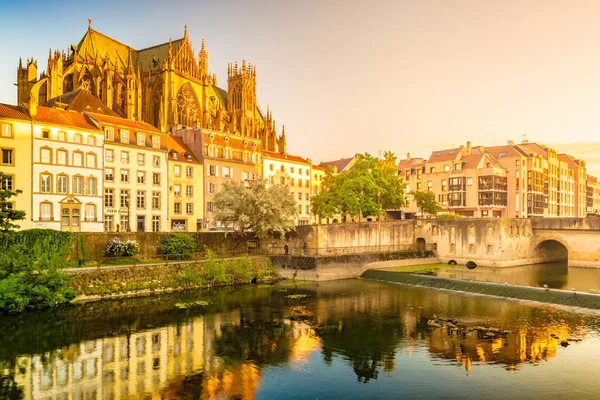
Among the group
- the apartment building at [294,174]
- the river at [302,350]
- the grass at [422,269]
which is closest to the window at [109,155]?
the river at [302,350]

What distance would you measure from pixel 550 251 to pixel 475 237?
612 inches

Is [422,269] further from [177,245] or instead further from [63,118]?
[63,118]

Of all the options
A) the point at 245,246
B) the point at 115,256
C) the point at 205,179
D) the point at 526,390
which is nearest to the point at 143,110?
the point at 205,179

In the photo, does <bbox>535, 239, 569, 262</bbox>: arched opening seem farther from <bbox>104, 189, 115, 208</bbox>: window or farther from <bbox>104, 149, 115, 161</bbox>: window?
<bbox>104, 149, 115, 161</bbox>: window

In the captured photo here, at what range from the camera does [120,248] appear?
48062 mm

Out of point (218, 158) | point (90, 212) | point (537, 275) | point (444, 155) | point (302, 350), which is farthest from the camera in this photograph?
point (444, 155)

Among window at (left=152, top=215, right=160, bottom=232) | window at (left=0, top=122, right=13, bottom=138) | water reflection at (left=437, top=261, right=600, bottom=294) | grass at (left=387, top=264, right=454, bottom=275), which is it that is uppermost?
window at (left=0, top=122, right=13, bottom=138)

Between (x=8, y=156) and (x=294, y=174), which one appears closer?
(x=8, y=156)

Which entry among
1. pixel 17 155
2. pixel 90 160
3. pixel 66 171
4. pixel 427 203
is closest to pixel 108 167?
pixel 90 160

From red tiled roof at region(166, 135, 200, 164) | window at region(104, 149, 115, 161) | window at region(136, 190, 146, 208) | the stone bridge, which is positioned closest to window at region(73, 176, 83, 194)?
window at region(104, 149, 115, 161)

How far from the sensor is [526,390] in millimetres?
21641

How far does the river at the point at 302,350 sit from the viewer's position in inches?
866

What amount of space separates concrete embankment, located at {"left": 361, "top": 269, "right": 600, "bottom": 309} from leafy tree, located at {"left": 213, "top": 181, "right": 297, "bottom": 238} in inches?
485

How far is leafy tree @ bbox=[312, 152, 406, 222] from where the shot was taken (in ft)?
233
